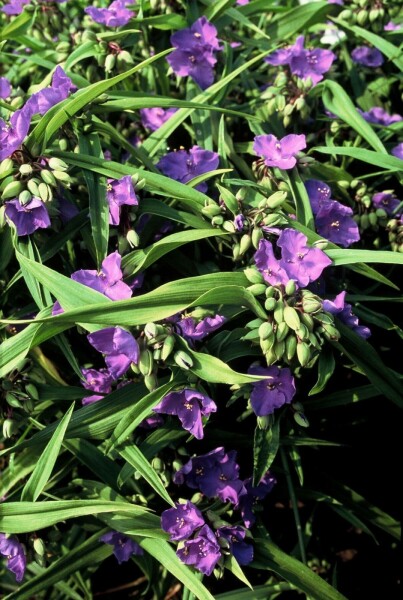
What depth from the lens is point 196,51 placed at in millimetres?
1511

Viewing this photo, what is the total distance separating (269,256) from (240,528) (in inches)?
21.2

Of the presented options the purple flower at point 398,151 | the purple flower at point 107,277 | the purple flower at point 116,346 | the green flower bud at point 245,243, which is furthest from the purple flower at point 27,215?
the purple flower at point 398,151

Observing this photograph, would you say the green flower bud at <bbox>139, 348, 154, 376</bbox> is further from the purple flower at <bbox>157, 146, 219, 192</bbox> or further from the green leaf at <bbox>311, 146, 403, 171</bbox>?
the green leaf at <bbox>311, 146, 403, 171</bbox>

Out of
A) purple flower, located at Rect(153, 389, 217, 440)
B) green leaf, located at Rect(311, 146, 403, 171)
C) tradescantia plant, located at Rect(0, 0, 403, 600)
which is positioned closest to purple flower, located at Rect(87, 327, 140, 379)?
tradescantia plant, located at Rect(0, 0, 403, 600)

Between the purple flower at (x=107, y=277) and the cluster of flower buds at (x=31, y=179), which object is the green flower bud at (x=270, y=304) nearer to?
the purple flower at (x=107, y=277)

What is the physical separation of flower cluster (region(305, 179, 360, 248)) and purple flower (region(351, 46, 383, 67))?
0.61m

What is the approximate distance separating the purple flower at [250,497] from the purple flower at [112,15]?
1.04m

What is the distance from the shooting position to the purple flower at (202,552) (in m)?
1.19

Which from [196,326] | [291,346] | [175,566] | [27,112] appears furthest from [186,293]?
[175,566]

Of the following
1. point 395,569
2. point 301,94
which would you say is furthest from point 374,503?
point 301,94

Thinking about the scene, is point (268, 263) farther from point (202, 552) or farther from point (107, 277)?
point (202, 552)

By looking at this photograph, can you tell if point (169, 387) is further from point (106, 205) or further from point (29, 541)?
point (29, 541)

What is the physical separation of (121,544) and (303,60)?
1190mm

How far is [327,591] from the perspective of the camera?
4.34 feet
